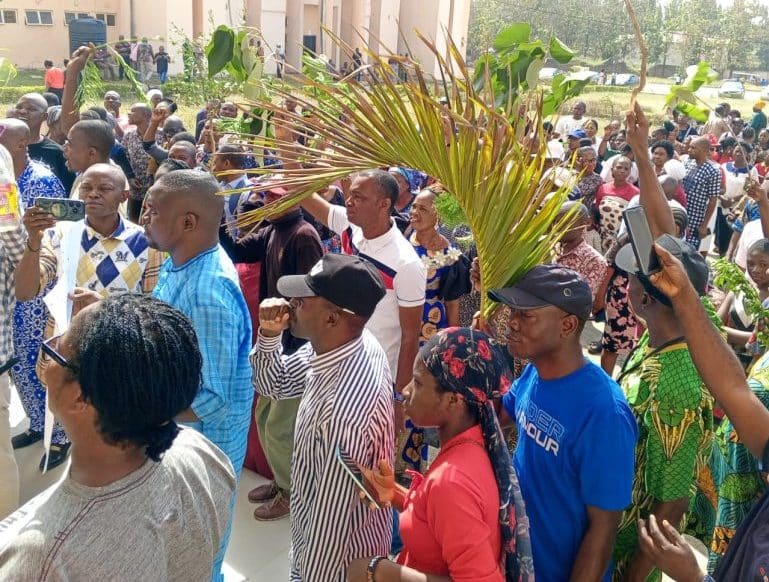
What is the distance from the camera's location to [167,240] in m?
2.82

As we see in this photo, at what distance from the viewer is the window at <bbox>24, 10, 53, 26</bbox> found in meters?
27.8

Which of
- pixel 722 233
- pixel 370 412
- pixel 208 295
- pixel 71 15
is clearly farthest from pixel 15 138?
pixel 71 15

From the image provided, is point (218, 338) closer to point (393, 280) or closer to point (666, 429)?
point (393, 280)

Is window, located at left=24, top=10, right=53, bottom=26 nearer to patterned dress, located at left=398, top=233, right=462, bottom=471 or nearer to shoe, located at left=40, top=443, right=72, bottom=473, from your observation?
shoe, located at left=40, top=443, right=72, bottom=473

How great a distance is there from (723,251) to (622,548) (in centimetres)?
790

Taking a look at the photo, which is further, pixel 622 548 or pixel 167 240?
pixel 167 240

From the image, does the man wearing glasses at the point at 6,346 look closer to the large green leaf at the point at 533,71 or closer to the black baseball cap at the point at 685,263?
the large green leaf at the point at 533,71

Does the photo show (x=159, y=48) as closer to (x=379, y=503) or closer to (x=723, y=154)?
(x=723, y=154)

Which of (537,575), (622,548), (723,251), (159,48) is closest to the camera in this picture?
(537,575)

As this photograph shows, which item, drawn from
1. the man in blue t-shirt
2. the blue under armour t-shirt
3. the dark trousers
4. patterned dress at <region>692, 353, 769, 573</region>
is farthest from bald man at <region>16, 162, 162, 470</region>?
the dark trousers

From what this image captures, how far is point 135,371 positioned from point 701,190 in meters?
→ 7.83

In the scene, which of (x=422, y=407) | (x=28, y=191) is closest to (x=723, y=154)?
(x=28, y=191)

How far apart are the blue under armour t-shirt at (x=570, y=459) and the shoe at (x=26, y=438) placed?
3.35 m

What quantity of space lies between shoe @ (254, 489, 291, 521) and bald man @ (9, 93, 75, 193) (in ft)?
11.7
